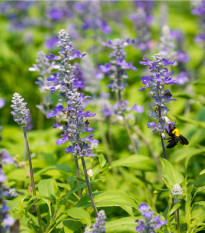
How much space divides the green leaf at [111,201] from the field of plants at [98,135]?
0.01 m

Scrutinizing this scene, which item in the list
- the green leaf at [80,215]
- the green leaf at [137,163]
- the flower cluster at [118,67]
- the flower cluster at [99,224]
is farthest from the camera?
the flower cluster at [118,67]

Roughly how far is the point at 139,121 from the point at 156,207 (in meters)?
2.21

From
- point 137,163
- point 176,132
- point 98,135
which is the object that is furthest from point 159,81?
point 98,135

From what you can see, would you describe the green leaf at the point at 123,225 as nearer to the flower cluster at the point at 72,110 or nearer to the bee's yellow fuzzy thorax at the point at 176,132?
the flower cluster at the point at 72,110

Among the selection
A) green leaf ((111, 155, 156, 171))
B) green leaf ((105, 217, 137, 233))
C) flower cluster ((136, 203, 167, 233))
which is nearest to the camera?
flower cluster ((136, 203, 167, 233))

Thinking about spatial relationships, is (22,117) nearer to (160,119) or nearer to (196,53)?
(160,119)

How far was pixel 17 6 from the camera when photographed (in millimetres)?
10516

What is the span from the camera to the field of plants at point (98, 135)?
3.21m

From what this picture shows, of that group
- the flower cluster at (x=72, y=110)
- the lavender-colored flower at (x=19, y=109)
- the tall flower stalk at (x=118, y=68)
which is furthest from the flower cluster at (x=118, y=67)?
the lavender-colored flower at (x=19, y=109)

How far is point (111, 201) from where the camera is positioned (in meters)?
3.42

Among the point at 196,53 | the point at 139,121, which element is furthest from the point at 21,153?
the point at 196,53

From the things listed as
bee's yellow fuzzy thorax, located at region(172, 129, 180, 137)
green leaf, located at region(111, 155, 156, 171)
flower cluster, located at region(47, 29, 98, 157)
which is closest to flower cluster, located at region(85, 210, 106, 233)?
flower cluster, located at region(47, 29, 98, 157)

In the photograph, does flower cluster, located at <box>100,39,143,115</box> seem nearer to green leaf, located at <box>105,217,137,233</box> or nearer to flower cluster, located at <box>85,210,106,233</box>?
green leaf, located at <box>105,217,137,233</box>

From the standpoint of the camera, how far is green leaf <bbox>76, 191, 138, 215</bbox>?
336 cm
